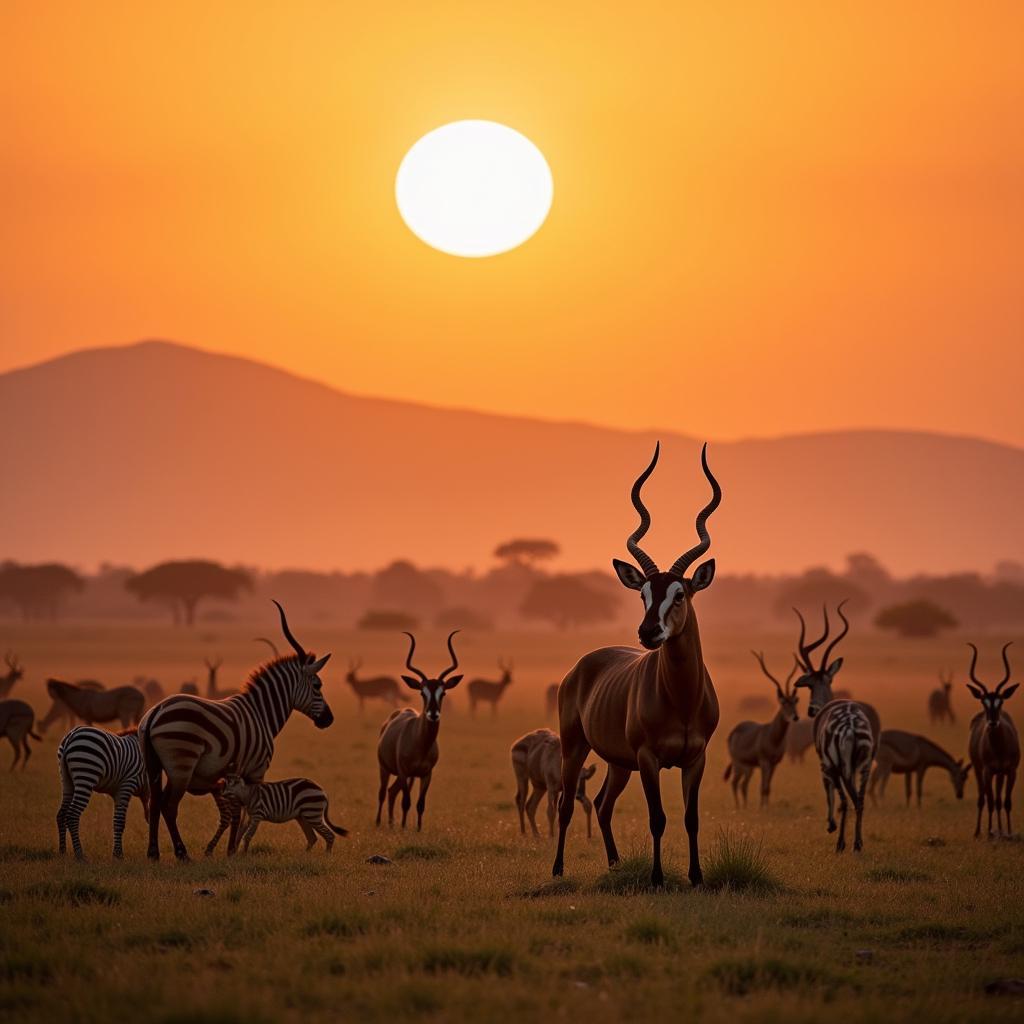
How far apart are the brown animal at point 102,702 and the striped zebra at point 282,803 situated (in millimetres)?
14009

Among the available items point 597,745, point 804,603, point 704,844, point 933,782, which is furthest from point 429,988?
point 804,603

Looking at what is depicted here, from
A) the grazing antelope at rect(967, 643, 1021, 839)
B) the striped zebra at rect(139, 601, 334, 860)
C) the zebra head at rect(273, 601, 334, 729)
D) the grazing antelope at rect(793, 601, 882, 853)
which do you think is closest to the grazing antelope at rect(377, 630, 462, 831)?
the zebra head at rect(273, 601, 334, 729)

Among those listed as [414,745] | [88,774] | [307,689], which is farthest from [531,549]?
[88,774]

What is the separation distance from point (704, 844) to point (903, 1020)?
1059cm

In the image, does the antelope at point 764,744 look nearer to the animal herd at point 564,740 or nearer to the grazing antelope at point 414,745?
the animal herd at point 564,740

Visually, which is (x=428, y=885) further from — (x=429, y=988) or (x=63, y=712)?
(x=63, y=712)

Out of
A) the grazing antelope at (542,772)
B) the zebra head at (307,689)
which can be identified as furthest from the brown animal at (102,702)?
the zebra head at (307,689)

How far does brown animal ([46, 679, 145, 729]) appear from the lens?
32156 mm

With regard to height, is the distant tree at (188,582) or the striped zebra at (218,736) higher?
the distant tree at (188,582)

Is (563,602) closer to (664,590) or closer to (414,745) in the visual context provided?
(414,745)

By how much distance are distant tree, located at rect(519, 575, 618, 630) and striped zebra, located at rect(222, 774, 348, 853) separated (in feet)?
387

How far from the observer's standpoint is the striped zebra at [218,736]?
1733 cm

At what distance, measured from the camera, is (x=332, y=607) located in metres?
195

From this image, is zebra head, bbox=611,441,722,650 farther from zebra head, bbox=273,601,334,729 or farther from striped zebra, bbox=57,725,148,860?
striped zebra, bbox=57,725,148,860
